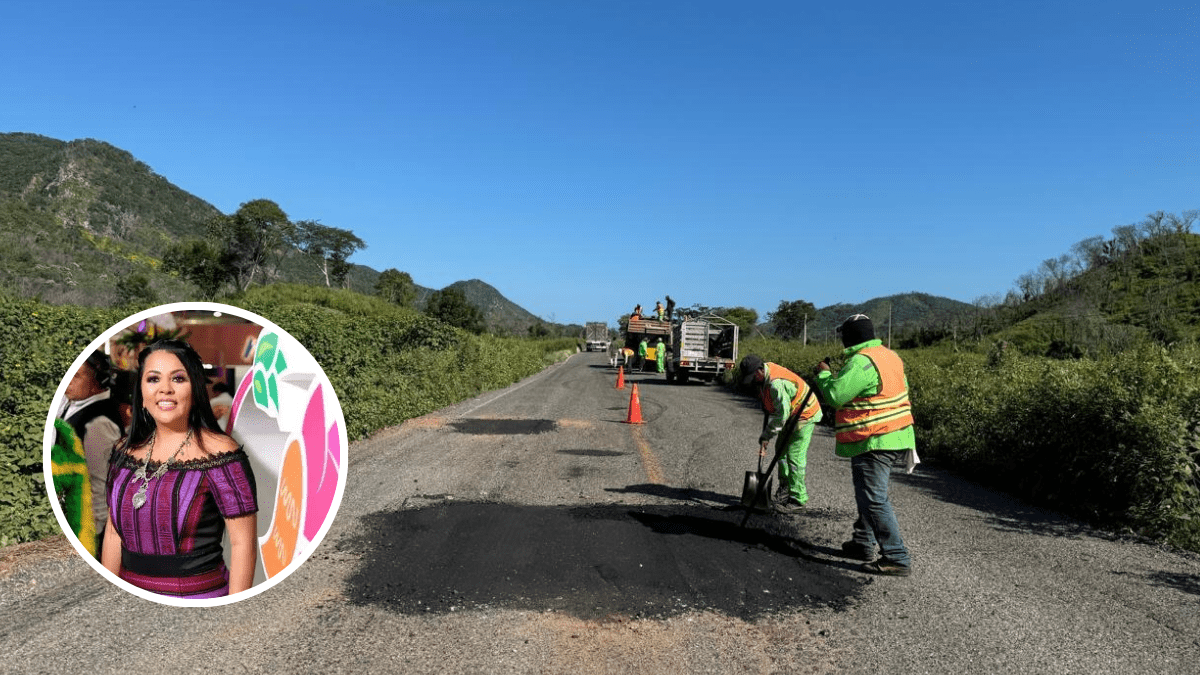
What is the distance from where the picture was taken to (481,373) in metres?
25.4

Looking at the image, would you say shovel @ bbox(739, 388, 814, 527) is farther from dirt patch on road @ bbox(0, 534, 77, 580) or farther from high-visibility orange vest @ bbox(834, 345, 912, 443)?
dirt patch on road @ bbox(0, 534, 77, 580)

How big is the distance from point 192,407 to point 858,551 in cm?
541

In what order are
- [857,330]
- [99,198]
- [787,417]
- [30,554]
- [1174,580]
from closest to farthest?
[30,554]
[1174,580]
[857,330]
[787,417]
[99,198]

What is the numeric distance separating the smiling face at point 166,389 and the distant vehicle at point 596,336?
90.5 m

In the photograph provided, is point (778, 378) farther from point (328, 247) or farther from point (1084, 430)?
point (328, 247)

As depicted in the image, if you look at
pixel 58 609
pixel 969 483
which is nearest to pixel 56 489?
pixel 58 609

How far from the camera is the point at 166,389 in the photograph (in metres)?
1.27

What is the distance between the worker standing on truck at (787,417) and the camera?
739 centimetres

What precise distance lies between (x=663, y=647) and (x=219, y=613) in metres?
2.53

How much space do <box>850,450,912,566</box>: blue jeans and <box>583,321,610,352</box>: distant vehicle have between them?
86.2 metres

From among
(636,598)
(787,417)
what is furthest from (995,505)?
(636,598)

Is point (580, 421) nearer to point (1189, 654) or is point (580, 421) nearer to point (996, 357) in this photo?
point (996, 357)

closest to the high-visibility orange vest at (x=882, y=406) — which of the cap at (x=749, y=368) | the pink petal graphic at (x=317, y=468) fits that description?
the cap at (x=749, y=368)

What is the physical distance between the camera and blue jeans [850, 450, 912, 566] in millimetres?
5422
